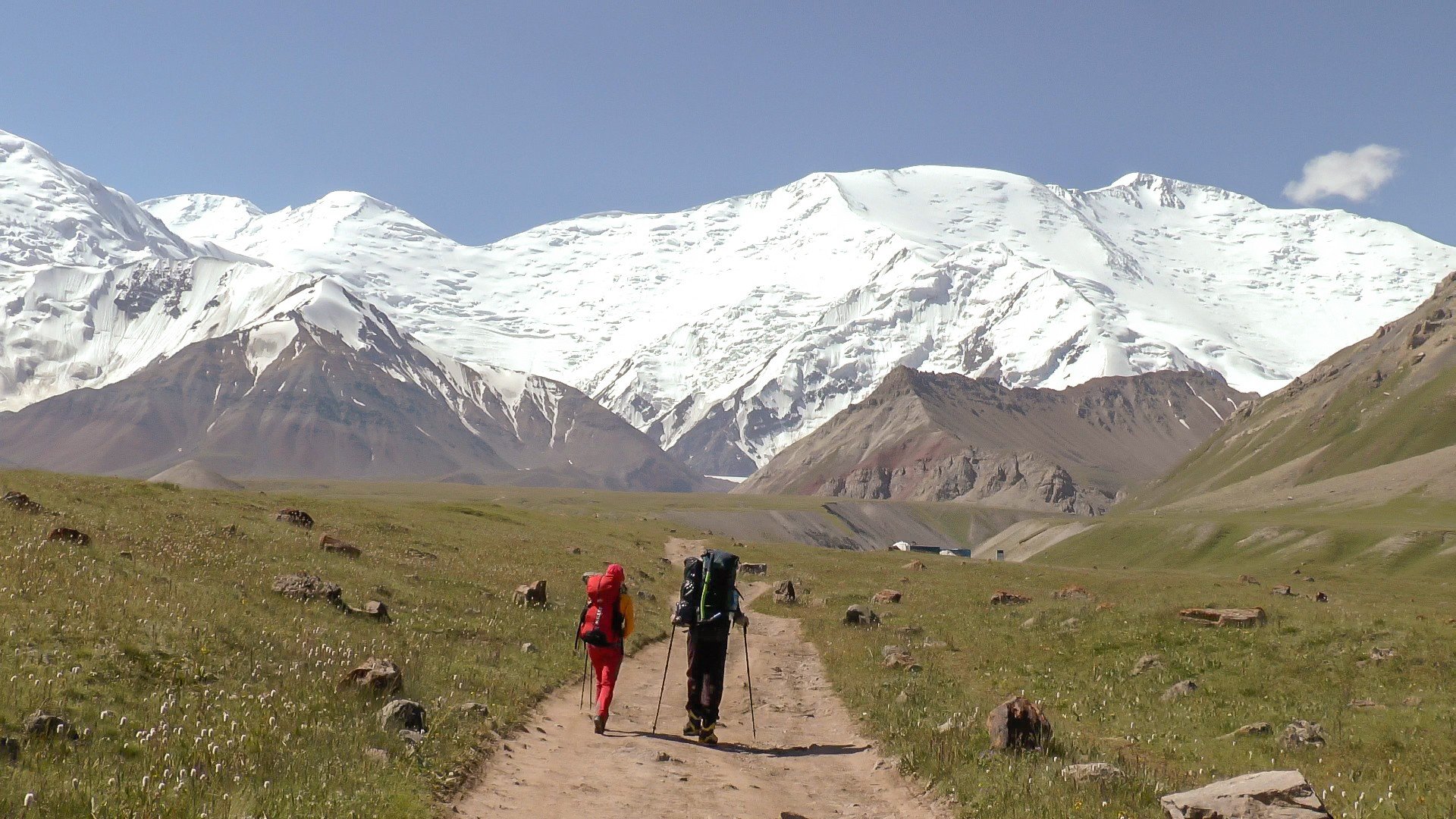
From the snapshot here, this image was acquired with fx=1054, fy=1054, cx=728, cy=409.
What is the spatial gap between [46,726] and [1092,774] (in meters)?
12.4

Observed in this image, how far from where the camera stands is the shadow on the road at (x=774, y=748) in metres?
17.0

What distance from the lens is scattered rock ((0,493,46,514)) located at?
2747 centimetres

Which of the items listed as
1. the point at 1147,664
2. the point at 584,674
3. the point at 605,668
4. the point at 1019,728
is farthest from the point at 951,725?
the point at 1147,664

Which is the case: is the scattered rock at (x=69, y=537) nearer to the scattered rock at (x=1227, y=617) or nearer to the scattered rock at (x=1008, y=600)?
the scattered rock at (x=1227, y=617)

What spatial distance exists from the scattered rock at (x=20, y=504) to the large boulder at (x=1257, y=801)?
91.2 feet

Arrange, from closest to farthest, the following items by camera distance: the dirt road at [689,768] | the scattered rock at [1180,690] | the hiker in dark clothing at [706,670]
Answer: the dirt road at [689,768] → the hiker in dark clothing at [706,670] → the scattered rock at [1180,690]

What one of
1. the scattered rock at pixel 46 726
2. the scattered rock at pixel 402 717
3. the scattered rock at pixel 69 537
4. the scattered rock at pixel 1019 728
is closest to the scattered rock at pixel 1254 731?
the scattered rock at pixel 1019 728

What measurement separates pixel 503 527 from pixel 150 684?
61.4 m

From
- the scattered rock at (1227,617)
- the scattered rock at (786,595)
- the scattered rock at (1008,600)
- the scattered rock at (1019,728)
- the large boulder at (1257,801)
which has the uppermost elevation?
the scattered rock at (1227,617)

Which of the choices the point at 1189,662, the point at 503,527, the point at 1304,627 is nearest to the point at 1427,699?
the point at 1189,662

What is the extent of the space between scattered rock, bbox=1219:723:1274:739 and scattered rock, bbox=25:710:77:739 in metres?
16.9

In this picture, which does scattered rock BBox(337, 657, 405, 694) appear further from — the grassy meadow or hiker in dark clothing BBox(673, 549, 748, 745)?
hiker in dark clothing BBox(673, 549, 748, 745)

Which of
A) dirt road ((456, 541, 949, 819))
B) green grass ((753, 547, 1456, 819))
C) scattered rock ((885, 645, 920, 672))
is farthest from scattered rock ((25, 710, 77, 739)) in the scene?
scattered rock ((885, 645, 920, 672))

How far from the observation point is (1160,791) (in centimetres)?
1318
